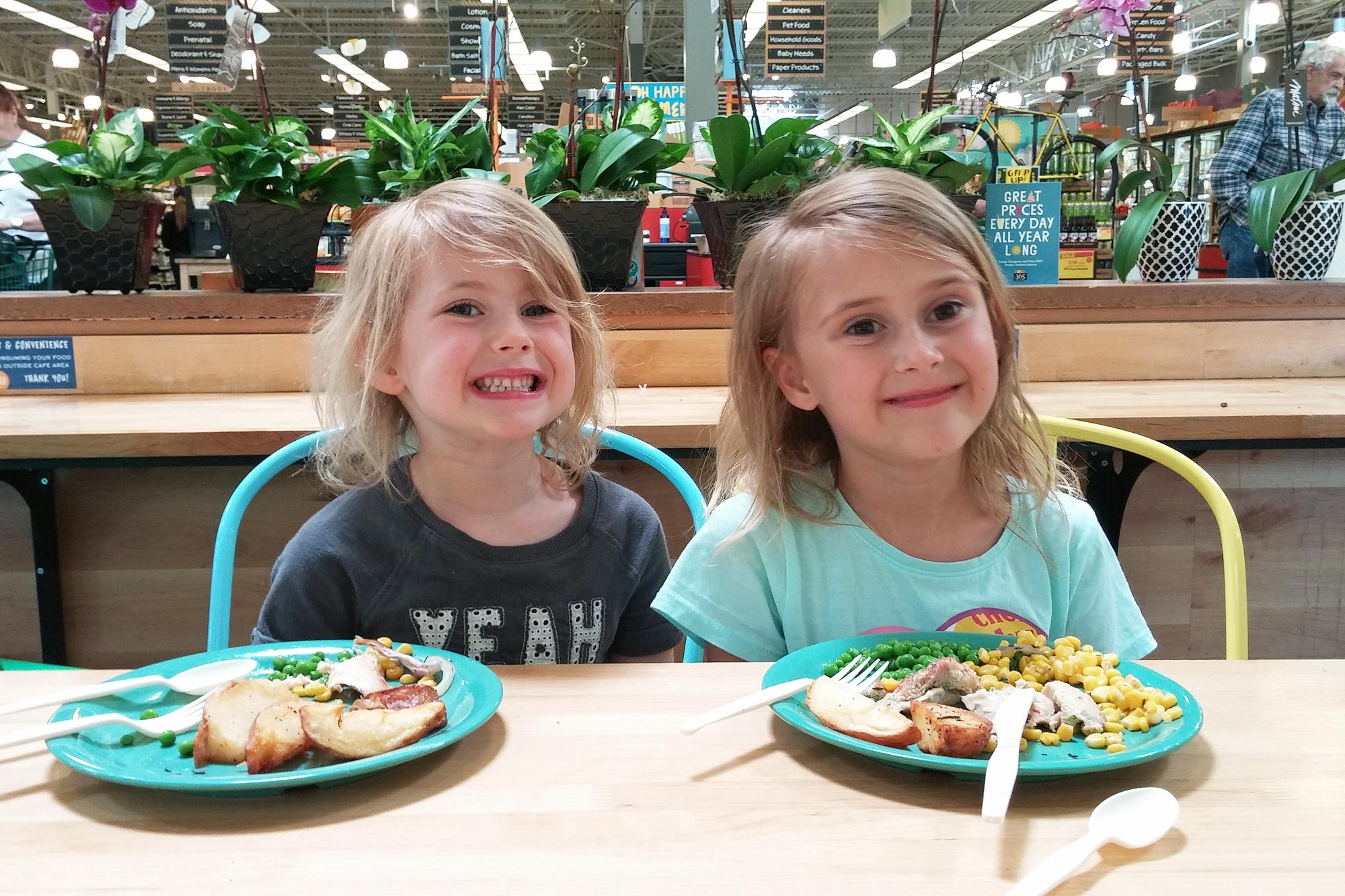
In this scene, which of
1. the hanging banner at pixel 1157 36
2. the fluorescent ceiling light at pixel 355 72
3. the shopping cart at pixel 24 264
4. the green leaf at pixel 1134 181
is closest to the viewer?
the green leaf at pixel 1134 181

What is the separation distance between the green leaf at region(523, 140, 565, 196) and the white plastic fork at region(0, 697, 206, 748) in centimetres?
143

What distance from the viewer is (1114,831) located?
59 cm

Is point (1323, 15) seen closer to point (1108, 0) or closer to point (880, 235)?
point (1108, 0)

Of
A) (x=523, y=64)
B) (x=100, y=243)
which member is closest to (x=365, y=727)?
(x=100, y=243)

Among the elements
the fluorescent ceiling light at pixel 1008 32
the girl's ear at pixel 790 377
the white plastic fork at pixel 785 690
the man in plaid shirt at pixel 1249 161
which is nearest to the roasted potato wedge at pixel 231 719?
the white plastic fork at pixel 785 690

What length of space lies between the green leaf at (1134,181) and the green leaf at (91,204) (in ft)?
7.08

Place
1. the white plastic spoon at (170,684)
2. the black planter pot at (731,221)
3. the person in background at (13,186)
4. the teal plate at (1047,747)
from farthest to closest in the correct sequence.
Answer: the person in background at (13,186) < the black planter pot at (731,221) < the white plastic spoon at (170,684) < the teal plate at (1047,747)

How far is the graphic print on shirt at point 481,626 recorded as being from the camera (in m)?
1.22

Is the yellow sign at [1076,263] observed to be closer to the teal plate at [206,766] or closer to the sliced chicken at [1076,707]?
the sliced chicken at [1076,707]

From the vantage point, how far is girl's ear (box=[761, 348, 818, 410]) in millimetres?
1197

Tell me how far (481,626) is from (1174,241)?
1809 mm

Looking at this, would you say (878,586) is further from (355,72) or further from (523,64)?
(355,72)

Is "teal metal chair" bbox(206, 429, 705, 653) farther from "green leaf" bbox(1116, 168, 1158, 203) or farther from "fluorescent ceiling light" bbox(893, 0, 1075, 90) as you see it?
"fluorescent ceiling light" bbox(893, 0, 1075, 90)

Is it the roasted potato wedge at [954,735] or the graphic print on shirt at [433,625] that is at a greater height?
the roasted potato wedge at [954,735]
